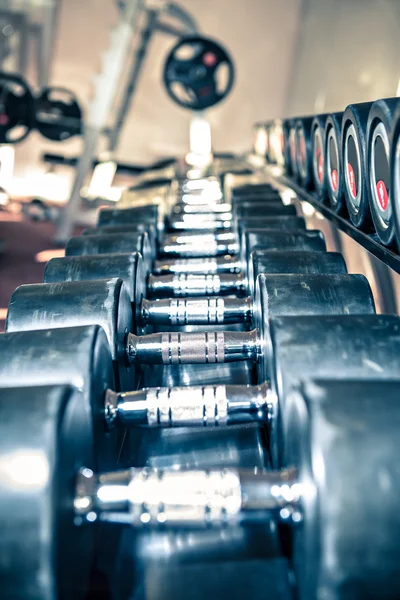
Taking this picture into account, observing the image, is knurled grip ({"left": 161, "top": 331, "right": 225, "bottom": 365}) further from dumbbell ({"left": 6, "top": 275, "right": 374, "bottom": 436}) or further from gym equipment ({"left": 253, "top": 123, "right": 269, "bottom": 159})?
gym equipment ({"left": 253, "top": 123, "right": 269, "bottom": 159})

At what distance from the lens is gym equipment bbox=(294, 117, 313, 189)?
58.8 inches

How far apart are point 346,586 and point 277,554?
17cm

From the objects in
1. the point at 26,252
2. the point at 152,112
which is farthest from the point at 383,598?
the point at 152,112

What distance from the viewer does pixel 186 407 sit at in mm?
680

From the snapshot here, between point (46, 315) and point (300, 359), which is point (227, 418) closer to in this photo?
point (300, 359)

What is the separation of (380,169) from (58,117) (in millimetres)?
3499

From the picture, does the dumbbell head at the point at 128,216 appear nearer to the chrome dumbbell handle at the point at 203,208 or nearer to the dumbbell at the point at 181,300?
the chrome dumbbell handle at the point at 203,208

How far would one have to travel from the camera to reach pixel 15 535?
1.49 ft

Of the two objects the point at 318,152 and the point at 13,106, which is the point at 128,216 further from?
the point at 13,106

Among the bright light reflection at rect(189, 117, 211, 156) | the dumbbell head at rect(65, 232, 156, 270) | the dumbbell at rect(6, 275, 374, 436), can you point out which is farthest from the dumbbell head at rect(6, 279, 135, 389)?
the bright light reflection at rect(189, 117, 211, 156)

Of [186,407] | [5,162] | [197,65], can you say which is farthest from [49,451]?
[5,162]

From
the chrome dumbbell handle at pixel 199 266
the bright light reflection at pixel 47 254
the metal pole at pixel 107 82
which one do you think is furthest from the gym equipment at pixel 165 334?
the metal pole at pixel 107 82

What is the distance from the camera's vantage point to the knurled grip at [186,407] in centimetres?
68

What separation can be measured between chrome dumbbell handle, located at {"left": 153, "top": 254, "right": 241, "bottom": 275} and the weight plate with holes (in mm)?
2815
